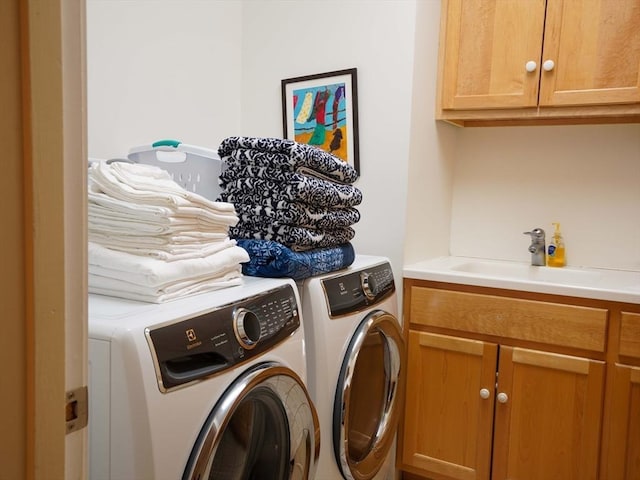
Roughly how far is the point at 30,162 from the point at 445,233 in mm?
2206

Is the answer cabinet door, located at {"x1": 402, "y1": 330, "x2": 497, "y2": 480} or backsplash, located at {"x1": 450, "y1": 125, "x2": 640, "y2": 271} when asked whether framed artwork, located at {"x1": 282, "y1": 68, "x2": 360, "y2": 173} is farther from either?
cabinet door, located at {"x1": 402, "y1": 330, "x2": 497, "y2": 480}

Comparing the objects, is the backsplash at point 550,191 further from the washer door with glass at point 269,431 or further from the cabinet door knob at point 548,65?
the washer door with glass at point 269,431

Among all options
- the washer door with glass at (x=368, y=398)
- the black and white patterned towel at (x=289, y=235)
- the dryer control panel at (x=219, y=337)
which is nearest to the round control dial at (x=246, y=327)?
the dryer control panel at (x=219, y=337)

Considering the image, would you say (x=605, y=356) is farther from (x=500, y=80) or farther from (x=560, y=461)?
(x=500, y=80)

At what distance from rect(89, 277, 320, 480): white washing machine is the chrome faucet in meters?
1.41

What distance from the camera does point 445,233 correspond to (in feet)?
8.14

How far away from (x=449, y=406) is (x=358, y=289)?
718mm

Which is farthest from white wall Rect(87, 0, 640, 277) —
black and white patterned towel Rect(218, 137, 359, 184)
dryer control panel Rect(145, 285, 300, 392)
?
dryer control panel Rect(145, 285, 300, 392)

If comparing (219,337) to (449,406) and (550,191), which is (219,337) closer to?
(449,406)

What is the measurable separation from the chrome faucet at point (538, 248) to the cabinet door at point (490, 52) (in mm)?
573

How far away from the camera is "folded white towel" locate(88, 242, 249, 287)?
1033 mm

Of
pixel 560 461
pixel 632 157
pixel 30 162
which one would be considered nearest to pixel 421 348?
pixel 560 461

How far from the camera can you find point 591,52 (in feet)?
6.30

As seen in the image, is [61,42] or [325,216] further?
[325,216]
